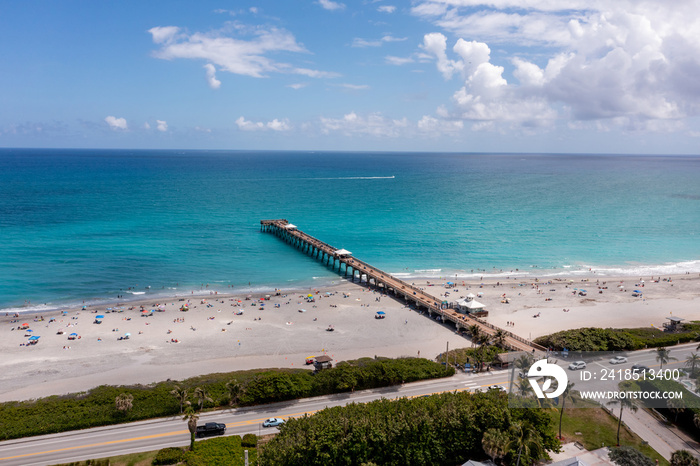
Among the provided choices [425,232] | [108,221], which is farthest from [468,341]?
[108,221]

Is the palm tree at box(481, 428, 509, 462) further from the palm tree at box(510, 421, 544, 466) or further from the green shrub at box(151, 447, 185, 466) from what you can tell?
the green shrub at box(151, 447, 185, 466)

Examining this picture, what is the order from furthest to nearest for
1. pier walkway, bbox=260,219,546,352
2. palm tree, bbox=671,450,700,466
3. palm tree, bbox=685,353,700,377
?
pier walkway, bbox=260,219,546,352, palm tree, bbox=685,353,700,377, palm tree, bbox=671,450,700,466

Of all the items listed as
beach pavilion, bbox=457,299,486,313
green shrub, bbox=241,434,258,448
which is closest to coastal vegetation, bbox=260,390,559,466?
green shrub, bbox=241,434,258,448

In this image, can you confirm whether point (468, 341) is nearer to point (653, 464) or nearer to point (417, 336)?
point (417, 336)

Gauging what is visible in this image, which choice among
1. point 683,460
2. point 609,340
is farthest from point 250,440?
point 609,340

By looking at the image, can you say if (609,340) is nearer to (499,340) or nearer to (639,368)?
(639,368)

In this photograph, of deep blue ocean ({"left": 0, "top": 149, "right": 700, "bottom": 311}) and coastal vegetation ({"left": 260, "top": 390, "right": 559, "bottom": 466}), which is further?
deep blue ocean ({"left": 0, "top": 149, "right": 700, "bottom": 311})

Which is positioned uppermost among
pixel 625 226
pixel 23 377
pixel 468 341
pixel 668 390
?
pixel 625 226
